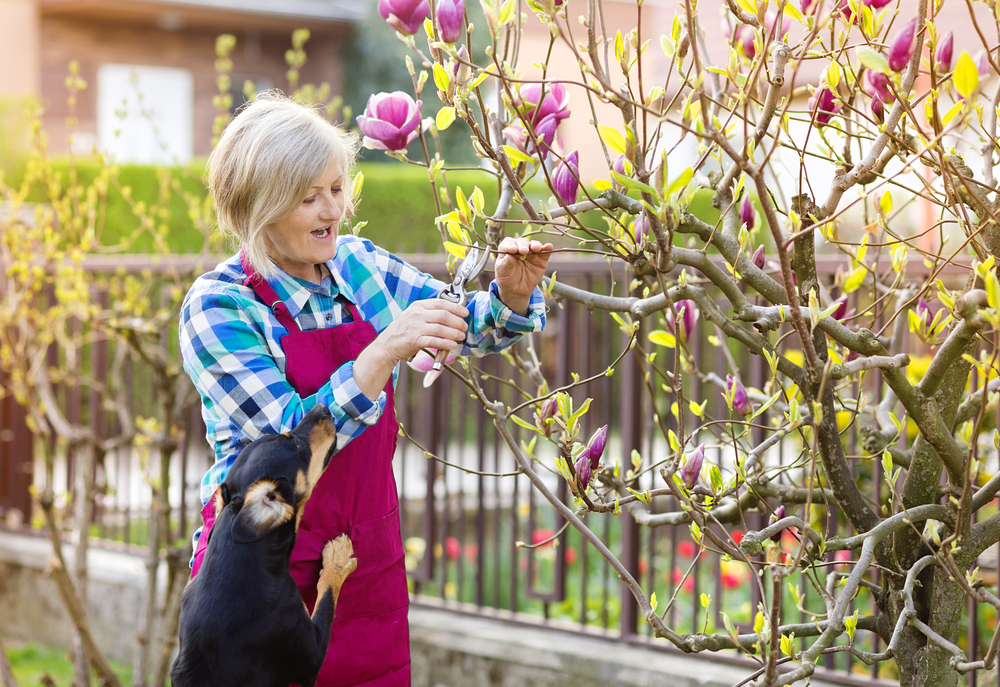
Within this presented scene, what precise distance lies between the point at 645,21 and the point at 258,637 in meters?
11.4

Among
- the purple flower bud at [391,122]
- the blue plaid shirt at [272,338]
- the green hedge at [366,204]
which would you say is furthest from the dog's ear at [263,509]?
the green hedge at [366,204]

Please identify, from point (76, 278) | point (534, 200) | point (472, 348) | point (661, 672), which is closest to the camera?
point (472, 348)

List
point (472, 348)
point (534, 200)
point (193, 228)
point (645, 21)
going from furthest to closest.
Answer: point (534, 200)
point (645, 21)
point (193, 228)
point (472, 348)

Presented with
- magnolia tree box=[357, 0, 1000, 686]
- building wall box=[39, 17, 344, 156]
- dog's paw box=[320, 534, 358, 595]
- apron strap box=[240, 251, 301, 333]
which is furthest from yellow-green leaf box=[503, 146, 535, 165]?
building wall box=[39, 17, 344, 156]

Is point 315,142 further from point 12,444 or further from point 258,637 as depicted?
point 12,444

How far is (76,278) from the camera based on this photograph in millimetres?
3705

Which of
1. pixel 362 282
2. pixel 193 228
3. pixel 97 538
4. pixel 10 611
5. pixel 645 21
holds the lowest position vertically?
pixel 10 611

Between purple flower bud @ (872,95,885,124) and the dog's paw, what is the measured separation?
1.37 metres

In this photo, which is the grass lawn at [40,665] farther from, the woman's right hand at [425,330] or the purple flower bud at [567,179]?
the purple flower bud at [567,179]

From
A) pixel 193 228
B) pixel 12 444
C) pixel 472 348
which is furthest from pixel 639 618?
pixel 193 228

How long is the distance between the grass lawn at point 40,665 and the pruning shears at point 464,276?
3511 millimetres

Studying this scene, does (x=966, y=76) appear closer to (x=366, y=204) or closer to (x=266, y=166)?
(x=266, y=166)

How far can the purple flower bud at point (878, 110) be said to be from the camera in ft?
5.92

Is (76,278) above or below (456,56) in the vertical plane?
below
